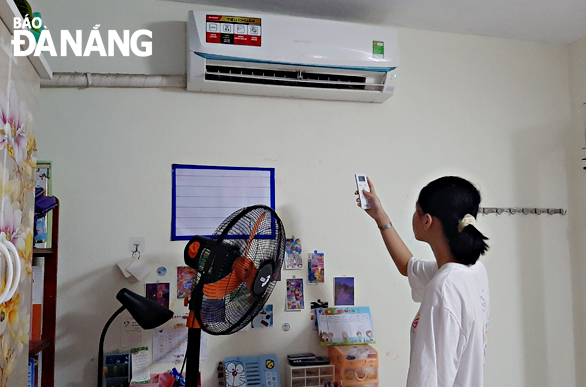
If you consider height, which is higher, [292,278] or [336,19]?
[336,19]

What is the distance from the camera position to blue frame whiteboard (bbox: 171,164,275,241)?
2.18 m

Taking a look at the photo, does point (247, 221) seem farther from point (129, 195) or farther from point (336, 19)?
point (336, 19)

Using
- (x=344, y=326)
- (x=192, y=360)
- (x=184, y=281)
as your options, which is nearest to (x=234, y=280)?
(x=192, y=360)

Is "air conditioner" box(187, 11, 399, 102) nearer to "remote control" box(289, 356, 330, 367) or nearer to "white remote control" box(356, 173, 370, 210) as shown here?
"white remote control" box(356, 173, 370, 210)

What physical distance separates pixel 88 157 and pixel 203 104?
1.76 feet

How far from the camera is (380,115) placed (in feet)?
8.12

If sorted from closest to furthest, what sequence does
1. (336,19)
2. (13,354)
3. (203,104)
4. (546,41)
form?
(13,354)
(203,104)
(336,19)
(546,41)

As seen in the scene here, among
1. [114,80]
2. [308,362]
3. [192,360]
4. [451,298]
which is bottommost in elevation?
[308,362]

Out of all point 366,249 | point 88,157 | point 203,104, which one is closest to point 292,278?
point 366,249

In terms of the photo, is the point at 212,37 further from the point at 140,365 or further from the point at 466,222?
the point at 140,365

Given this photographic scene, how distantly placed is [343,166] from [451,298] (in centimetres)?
99

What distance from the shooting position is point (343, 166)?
2.40 metres

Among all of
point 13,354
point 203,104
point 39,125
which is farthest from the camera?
point 203,104

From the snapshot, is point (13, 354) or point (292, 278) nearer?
point (13, 354)
